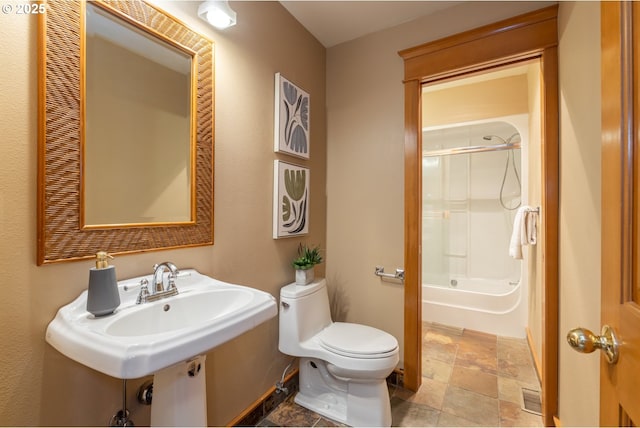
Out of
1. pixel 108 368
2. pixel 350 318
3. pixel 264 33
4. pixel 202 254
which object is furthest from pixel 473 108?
pixel 108 368

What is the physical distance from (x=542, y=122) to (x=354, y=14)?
4.44 ft

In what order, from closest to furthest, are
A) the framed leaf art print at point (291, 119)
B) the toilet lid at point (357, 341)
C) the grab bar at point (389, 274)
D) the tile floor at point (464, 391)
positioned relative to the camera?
the toilet lid at point (357, 341) → the tile floor at point (464, 391) → the framed leaf art print at point (291, 119) → the grab bar at point (389, 274)

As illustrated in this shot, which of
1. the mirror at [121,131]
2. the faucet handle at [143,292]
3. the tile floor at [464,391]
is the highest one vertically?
the mirror at [121,131]

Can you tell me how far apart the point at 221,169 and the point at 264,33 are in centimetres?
91

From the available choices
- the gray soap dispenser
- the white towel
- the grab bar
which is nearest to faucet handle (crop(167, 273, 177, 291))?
the gray soap dispenser

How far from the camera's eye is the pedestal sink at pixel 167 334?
2.24ft

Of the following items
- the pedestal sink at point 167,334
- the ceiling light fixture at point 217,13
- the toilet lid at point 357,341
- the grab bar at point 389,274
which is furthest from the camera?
the grab bar at point 389,274

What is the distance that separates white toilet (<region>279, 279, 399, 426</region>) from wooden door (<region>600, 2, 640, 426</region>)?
1003 mm

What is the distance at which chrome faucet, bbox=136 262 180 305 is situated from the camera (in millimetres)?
1018

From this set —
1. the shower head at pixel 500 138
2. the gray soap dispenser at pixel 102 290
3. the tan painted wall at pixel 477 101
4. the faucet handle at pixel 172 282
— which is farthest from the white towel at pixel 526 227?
the gray soap dispenser at pixel 102 290

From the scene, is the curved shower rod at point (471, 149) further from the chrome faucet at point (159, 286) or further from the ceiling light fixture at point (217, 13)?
the chrome faucet at point (159, 286)

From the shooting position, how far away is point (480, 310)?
2686mm

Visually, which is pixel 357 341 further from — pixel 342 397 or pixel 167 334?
pixel 167 334

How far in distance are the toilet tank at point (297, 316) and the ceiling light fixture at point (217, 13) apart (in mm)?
1428
